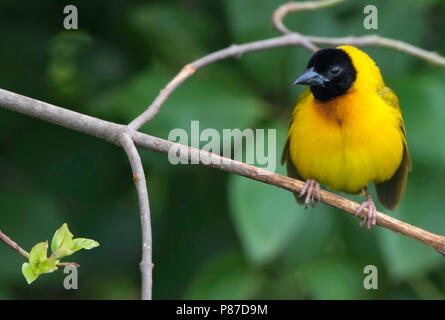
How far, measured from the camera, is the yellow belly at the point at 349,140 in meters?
3.55

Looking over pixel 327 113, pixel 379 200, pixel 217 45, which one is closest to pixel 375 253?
pixel 379 200

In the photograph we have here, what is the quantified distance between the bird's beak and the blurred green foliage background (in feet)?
1.74

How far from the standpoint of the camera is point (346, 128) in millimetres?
3543

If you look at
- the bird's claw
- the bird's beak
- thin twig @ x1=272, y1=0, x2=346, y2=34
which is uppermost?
thin twig @ x1=272, y1=0, x2=346, y2=34

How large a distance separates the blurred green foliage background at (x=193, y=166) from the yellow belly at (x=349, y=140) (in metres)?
0.29

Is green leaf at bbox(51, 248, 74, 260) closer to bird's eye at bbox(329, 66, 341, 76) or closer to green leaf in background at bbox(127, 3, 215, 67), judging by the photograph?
bird's eye at bbox(329, 66, 341, 76)

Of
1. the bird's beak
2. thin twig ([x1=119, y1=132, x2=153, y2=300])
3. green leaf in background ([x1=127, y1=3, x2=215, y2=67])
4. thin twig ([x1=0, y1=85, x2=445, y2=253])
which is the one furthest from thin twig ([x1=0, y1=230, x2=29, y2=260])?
green leaf in background ([x1=127, y1=3, x2=215, y2=67])

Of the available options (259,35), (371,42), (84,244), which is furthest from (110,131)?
(259,35)

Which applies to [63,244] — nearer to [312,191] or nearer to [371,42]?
[312,191]

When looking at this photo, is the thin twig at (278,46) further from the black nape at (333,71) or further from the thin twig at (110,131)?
the thin twig at (110,131)

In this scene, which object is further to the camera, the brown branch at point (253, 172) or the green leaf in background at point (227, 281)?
the green leaf in background at point (227, 281)

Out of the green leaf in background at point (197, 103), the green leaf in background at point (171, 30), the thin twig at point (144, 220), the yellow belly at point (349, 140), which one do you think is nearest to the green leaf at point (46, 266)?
the thin twig at point (144, 220)

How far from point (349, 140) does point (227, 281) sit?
47.0 inches

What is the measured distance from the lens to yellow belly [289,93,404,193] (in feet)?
11.6
